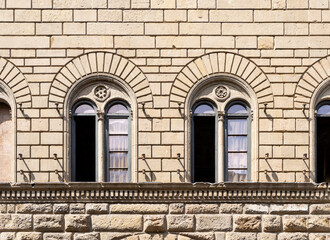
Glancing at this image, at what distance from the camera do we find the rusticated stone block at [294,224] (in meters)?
19.4

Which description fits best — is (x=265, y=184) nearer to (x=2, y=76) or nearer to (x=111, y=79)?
(x=111, y=79)

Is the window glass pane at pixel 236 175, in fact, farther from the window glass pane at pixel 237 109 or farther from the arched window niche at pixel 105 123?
the arched window niche at pixel 105 123

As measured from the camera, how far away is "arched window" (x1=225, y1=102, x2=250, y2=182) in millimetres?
20047

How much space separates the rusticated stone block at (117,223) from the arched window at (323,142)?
424 centimetres

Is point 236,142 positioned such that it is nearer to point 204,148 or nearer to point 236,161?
point 236,161

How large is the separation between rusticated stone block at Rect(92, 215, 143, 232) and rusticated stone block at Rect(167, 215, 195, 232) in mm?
656

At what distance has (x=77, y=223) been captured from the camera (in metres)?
19.3

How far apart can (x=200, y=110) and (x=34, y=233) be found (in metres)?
4.64

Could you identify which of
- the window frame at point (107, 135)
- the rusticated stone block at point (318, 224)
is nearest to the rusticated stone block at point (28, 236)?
the window frame at point (107, 135)

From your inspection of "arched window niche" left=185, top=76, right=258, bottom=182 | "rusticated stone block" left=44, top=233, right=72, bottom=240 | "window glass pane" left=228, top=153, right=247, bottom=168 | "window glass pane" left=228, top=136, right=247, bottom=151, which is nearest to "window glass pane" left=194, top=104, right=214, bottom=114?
"arched window niche" left=185, top=76, right=258, bottom=182

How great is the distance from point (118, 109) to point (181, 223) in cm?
299

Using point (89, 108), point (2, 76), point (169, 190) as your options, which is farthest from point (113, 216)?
point (2, 76)

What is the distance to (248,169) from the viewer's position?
20031 millimetres

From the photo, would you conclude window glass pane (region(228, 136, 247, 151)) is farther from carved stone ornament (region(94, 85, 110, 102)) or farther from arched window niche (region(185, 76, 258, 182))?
carved stone ornament (region(94, 85, 110, 102))
